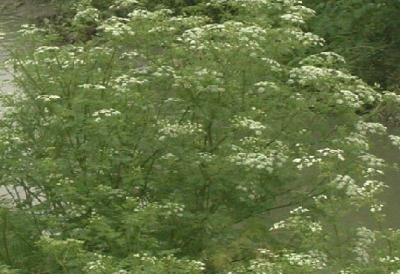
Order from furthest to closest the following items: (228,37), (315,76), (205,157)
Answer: (228,37)
(315,76)
(205,157)

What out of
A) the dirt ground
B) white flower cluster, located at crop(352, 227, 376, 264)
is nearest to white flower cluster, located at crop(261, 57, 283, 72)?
white flower cluster, located at crop(352, 227, 376, 264)

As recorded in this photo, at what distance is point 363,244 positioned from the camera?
554 centimetres

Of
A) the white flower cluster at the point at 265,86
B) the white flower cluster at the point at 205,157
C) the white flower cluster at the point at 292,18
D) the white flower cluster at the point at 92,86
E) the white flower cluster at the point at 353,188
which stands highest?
the white flower cluster at the point at 292,18

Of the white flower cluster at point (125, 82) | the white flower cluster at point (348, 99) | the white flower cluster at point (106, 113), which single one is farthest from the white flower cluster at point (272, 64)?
the white flower cluster at point (106, 113)

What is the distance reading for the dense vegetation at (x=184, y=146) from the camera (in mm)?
5516

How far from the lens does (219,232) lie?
5824mm

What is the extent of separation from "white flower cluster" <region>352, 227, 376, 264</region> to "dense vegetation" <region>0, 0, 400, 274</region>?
0.04ft

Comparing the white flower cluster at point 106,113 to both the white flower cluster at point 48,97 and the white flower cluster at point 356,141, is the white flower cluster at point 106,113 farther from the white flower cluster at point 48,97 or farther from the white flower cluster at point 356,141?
the white flower cluster at point 356,141

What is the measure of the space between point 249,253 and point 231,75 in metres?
1.24

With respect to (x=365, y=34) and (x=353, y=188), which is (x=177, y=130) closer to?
(x=353, y=188)

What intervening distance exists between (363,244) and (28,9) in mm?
16451

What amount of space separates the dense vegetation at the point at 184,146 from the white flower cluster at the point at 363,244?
0.5 inches

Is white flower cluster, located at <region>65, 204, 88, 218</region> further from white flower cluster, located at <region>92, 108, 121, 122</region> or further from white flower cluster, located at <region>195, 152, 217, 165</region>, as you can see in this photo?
white flower cluster, located at <region>195, 152, 217, 165</region>

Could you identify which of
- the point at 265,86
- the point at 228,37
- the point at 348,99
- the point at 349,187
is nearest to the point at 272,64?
the point at 265,86
